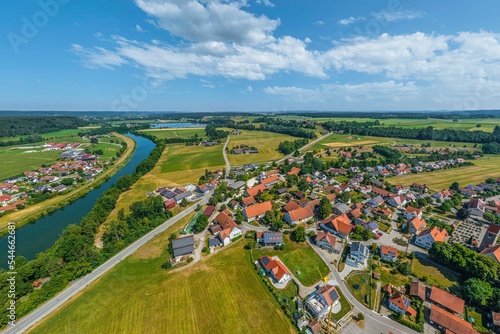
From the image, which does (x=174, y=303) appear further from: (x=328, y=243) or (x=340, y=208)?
(x=340, y=208)

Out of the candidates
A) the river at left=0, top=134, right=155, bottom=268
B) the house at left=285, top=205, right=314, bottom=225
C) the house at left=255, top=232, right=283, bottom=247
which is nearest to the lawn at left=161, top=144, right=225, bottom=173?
the river at left=0, top=134, right=155, bottom=268

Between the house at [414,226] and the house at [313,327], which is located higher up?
the house at [414,226]

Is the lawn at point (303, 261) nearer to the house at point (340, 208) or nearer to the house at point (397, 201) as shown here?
the house at point (340, 208)

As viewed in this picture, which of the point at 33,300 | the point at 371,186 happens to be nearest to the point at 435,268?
the point at 371,186

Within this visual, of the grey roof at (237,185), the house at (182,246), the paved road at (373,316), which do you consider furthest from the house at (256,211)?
the paved road at (373,316)

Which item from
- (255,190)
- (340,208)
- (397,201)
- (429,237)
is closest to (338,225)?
(340,208)

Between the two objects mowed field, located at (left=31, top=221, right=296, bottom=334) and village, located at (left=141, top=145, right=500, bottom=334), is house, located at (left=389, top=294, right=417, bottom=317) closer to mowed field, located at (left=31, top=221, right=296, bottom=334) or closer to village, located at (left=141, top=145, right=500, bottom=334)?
village, located at (left=141, top=145, right=500, bottom=334)
